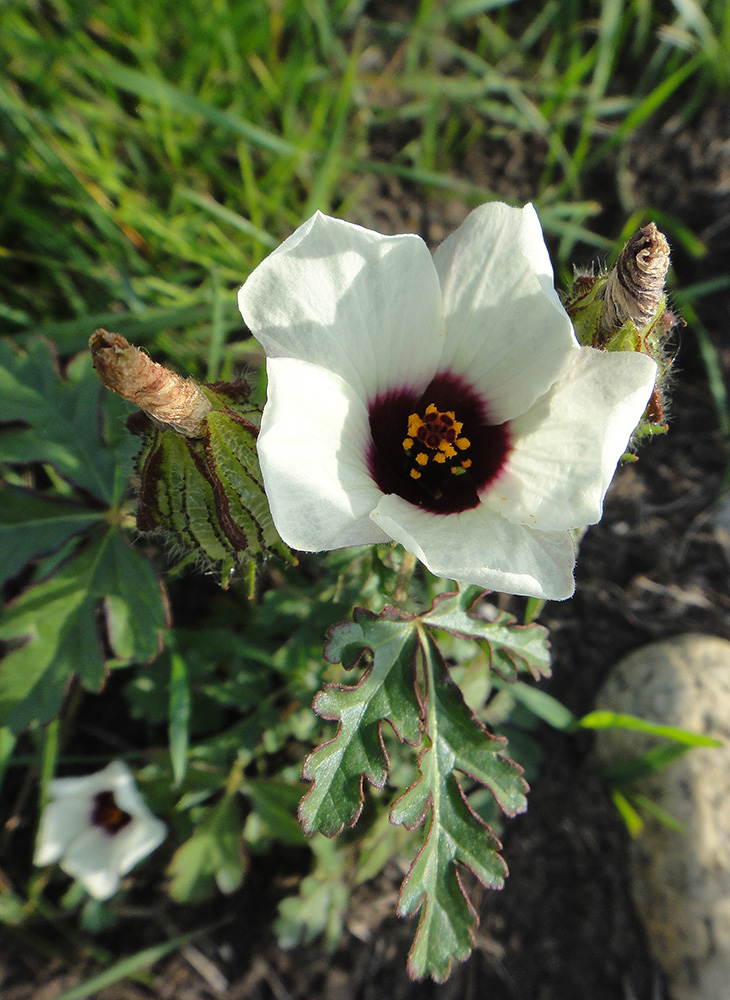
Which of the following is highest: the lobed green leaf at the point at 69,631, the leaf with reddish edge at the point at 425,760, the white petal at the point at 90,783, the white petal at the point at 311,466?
the white petal at the point at 311,466

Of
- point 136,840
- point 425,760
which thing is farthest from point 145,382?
point 136,840

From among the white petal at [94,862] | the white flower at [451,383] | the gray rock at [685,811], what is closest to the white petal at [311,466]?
the white flower at [451,383]

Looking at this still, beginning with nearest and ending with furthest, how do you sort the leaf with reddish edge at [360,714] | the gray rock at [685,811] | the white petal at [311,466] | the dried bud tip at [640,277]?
the white petal at [311,466] < the dried bud tip at [640,277] < the leaf with reddish edge at [360,714] < the gray rock at [685,811]

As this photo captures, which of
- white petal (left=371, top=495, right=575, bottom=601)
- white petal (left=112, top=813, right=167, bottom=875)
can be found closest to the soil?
white petal (left=112, top=813, right=167, bottom=875)

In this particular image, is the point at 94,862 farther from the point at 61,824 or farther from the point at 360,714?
the point at 360,714

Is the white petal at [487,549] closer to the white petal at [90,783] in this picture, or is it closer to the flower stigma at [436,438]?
the flower stigma at [436,438]

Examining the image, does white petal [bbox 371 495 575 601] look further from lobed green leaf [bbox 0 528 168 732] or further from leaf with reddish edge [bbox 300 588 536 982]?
lobed green leaf [bbox 0 528 168 732]

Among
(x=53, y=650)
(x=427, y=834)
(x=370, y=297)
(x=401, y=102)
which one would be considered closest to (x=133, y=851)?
(x=53, y=650)

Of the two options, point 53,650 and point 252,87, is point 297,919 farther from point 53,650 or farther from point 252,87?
point 252,87
